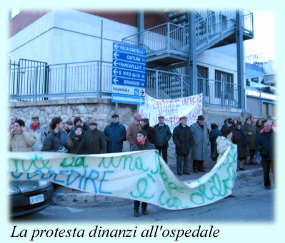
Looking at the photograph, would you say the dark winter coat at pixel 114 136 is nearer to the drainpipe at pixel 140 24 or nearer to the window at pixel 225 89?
the window at pixel 225 89

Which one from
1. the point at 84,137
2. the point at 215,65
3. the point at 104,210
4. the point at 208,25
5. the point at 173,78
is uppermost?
the point at 208,25

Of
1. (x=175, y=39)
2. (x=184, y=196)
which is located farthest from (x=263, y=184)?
(x=175, y=39)

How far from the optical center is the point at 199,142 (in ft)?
30.6

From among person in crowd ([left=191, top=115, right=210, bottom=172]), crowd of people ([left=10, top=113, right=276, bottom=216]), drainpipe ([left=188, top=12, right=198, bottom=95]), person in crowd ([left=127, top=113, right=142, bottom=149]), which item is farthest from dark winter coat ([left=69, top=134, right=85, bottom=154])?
drainpipe ([left=188, top=12, right=198, bottom=95])

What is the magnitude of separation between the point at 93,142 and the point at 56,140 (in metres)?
0.92

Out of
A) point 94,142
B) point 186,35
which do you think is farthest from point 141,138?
point 186,35

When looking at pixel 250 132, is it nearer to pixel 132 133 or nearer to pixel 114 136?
pixel 132 133

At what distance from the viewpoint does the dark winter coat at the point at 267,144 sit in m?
7.86

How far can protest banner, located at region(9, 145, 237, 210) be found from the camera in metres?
5.66

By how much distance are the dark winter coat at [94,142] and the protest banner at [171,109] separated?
3.09 meters

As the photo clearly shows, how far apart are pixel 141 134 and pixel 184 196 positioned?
5.17 ft

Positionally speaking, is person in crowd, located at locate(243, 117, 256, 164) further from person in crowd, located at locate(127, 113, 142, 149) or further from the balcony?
the balcony

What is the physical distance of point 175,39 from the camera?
50.8ft

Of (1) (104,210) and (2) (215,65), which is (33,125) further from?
(2) (215,65)
